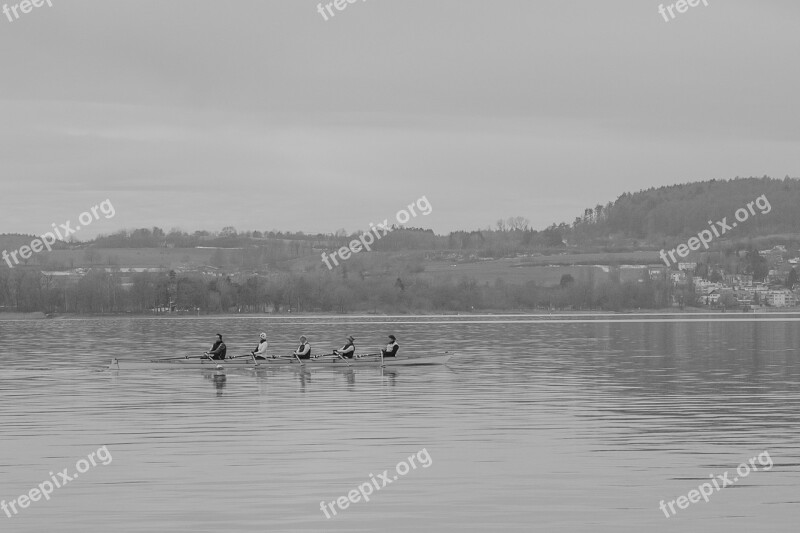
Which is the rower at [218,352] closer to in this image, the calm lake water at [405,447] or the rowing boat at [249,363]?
the rowing boat at [249,363]

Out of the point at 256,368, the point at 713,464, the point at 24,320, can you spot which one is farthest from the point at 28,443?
the point at 24,320

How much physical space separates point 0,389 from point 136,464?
20.4 metres

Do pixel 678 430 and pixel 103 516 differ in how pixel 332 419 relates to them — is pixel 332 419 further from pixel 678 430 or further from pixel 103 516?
pixel 103 516

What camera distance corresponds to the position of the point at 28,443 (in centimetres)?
2719

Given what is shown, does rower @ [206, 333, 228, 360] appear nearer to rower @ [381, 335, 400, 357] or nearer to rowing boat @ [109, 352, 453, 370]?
rowing boat @ [109, 352, 453, 370]

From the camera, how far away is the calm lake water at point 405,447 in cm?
1911

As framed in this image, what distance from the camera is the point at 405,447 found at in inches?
1032

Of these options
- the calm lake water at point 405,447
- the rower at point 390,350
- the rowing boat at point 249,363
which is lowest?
the calm lake water at point 405,447

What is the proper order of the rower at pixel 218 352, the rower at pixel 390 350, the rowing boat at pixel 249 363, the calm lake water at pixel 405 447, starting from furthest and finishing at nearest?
1. the rower at pixel 390 350
2. the rower at pixel 218 352
3. the rowing boat at pixel 249 363
4. the calm lake water at pixel 405 447

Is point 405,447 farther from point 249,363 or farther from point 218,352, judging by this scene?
point 249,363

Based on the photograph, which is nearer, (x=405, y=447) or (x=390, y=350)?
(x=405, y=447)

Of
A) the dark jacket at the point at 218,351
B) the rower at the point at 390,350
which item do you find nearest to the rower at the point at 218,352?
the dark jacket at the point at 218,351

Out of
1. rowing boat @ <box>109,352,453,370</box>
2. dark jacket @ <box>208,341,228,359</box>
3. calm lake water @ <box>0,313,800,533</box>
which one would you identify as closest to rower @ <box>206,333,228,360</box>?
dark jacket @ <box>208,341,228,359</box>

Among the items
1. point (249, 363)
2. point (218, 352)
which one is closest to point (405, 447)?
point (218, 352)
